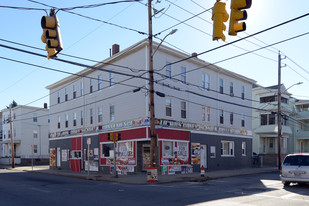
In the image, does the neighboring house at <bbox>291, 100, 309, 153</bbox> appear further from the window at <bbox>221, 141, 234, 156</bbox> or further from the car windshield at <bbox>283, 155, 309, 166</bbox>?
the car windshield at <bbox>283, 155, 309, 166</bbox>

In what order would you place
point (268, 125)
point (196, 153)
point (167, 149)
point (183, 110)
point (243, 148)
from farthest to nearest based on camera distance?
point (268, 125), point (243, 148), point (196, 153), point (183, 110), point (167, 149)

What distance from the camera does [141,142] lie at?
26.7 metres

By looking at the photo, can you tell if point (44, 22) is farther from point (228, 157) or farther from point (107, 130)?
point (228, 157)

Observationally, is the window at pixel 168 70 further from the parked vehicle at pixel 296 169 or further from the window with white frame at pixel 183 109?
the parked vehicle at pixel 296 169

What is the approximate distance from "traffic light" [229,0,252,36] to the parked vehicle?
10567 millimetres

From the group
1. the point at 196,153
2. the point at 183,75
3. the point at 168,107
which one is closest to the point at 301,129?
the point at 196,153

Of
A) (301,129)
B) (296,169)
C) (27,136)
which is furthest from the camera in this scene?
(27,136)

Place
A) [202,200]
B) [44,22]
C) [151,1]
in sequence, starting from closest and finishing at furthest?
1. [44,22]
2. [202,200]
3. [151,1]

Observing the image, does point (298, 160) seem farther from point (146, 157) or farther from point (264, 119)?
point (264, 119)

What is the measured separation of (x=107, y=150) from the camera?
30.0 m

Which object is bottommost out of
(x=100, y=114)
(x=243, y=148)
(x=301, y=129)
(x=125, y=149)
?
(x=243, y=148)

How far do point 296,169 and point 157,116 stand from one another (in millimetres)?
12253

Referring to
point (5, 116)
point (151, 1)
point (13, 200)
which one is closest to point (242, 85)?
point (151, 1)

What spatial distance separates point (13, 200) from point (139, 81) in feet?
51.1
